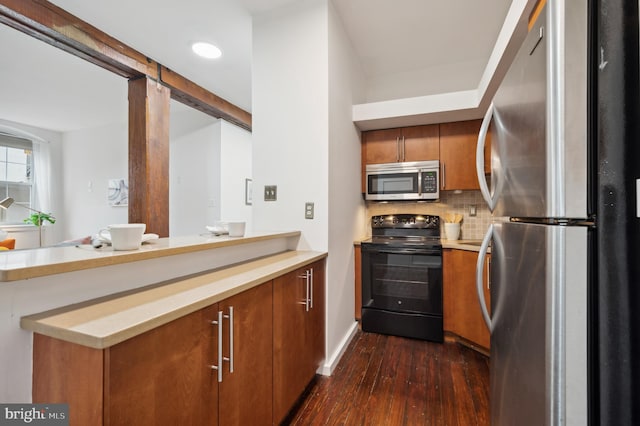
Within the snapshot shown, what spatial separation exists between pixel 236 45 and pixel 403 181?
2.03 m

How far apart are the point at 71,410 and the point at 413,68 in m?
3.62

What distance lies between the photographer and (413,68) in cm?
315

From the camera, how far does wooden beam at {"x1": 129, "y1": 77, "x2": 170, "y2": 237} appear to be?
2834mm

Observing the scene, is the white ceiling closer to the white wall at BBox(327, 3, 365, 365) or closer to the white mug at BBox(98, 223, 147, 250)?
the white wall at BBox(327, 3, 365, 365)

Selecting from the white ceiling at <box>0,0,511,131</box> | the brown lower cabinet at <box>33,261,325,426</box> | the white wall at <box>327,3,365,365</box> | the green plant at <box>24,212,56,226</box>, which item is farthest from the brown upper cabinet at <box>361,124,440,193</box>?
the green plant at <box>24,212,56,226</box>

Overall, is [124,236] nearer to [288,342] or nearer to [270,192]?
[288,342]

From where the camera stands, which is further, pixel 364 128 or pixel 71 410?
pixel 364 128

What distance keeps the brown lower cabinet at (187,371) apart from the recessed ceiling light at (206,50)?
7.79ft

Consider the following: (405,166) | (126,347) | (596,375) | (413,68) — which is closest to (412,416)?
(596,375)

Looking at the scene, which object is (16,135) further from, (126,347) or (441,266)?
(441,266)

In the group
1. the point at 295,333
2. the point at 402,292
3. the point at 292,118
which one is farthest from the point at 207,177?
the point at 295,333

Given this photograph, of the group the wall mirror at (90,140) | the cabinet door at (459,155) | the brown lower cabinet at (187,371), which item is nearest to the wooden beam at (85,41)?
the wall mirror at (90,140)

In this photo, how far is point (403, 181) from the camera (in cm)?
283

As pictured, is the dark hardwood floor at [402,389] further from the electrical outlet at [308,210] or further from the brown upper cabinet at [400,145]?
the brown upper cabinet at [400,145]
